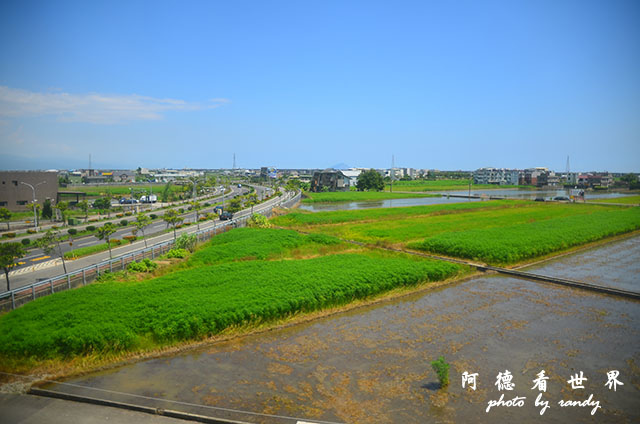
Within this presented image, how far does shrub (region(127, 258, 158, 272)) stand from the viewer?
2522 centimetres

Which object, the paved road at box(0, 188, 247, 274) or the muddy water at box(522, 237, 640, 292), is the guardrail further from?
the muddy water at box(522, 237, 640, 292)

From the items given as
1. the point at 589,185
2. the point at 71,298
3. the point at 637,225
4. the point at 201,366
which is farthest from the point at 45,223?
the point at 589,185

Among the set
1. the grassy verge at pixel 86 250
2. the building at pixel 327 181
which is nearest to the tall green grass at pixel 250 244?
the grassy verge at pixel 86 250

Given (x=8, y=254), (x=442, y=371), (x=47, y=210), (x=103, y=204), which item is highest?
(x=103, y=204)

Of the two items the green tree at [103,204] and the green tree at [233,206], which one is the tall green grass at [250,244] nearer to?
the green tree at [233,206]

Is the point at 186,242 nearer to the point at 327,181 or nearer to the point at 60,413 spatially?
the point at 60,413

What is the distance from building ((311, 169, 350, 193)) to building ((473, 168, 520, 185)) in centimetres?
9498

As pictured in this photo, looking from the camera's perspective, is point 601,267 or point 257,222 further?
point 257,222

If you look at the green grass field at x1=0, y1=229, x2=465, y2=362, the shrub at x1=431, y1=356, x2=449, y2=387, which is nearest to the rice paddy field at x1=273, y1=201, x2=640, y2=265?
the green grass field at x1=0, y1=229, x2=465, y2=362

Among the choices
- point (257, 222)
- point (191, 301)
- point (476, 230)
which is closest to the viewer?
point (191, 301)

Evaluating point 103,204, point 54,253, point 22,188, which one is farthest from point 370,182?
point 54,253

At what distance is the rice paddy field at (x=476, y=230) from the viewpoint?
34250 mm

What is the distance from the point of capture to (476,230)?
4334 cm

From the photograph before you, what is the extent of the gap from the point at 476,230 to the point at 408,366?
31353mm
